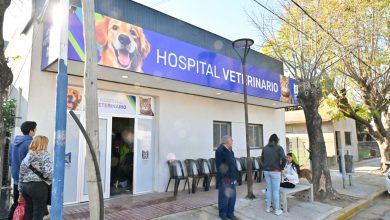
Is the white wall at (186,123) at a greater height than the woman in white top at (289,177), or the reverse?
the white wall at (186,123)

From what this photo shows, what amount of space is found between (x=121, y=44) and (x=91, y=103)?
2712 millimetres

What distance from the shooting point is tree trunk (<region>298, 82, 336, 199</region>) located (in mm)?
8352

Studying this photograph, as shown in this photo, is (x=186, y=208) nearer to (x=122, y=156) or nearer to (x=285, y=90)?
(x=122, y=156)

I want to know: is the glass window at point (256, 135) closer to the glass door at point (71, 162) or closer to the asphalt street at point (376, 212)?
the asphalt street at point (376, 212)

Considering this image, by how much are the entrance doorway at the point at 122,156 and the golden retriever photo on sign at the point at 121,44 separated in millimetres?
2485

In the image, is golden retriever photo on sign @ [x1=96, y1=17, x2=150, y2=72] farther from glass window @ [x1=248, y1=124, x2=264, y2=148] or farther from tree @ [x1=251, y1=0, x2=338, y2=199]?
glass window @ [x1=248, y1=124, x2=264, y2=148]

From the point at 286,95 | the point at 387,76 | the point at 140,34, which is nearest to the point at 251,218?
the point at 140,34

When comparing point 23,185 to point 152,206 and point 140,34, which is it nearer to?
point 152,206

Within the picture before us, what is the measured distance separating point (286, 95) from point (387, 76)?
6323mm

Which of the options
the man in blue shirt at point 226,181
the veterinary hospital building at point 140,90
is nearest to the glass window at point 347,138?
the veterinary hospital building at point 140,90

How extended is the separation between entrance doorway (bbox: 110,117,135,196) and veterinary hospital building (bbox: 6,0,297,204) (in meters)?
0.03

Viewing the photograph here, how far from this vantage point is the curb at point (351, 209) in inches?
270

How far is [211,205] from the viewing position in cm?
692

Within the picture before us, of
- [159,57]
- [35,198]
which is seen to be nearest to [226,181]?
[159,57]
